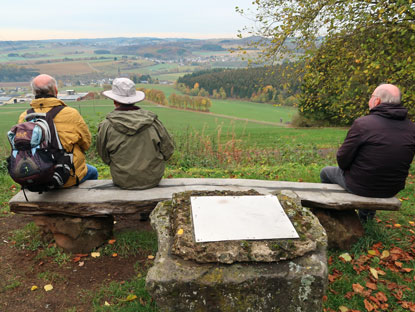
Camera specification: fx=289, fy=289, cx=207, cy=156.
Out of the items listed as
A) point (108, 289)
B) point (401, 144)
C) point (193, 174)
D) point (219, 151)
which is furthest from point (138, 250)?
point (219, 151)

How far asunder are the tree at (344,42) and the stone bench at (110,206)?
3.26 m

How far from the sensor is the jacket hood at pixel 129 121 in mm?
3180

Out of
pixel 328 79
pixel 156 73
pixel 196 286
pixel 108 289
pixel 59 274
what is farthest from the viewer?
pixel 156 73

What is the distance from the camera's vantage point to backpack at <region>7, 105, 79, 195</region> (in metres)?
2.69

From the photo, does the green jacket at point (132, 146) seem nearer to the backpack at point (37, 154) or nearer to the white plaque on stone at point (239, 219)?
the backpack at point (37, 154)

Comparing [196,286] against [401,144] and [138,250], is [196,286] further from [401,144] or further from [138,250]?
[401,144]

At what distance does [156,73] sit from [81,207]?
7820 centimetres

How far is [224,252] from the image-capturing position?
2002mm

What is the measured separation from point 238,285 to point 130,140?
199cm

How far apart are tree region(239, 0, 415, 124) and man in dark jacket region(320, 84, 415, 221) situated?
2.62m

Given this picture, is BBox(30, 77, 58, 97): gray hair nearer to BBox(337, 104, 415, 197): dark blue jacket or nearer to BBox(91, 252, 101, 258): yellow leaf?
BBox(91, 252, 101, 258): yellow leaf

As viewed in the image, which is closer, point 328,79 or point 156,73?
point 328,79

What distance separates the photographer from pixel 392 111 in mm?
3068

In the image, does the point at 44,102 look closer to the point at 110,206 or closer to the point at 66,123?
the point at 66,123
